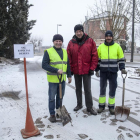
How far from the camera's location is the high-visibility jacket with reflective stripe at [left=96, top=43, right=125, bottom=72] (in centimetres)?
376

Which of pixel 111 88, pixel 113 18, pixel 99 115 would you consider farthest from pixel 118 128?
pixel 113 18

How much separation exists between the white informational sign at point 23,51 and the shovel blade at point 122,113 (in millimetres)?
2273

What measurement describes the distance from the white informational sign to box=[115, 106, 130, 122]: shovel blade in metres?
2.27

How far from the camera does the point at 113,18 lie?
13.0 m

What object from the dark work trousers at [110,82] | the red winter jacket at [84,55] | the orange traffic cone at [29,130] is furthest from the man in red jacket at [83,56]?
the orange traffic cone at [29,130]

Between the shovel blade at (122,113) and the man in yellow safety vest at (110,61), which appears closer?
the shovel blade at (122,113)

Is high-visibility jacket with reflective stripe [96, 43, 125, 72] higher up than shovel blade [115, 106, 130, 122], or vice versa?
high-visibility jacket with reflective stripe [96, 43, 125, 72]

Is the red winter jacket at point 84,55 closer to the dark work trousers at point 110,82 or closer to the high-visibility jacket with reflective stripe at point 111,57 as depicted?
the high-visibility jacket with reflective stripe at point 111,57

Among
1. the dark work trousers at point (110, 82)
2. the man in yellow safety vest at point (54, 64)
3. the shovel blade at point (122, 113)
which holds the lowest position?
the shovel blade at point (122, 113)

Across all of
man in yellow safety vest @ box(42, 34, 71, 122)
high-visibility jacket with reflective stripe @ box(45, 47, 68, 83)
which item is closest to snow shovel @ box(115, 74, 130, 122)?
man in yellow safety vest @ box(42, 34, 71, 122)

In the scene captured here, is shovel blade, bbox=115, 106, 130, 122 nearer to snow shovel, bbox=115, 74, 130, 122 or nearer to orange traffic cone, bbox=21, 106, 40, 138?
snow shovel, bbox=115, 74, 130, 122

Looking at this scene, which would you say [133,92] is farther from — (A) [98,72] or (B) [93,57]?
(B) [93,57]

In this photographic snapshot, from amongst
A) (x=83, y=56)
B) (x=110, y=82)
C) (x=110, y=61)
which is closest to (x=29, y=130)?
(x=83, y=56)

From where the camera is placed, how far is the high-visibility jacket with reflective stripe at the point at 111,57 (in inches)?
148
